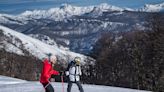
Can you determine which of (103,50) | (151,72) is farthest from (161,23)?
(103,50)

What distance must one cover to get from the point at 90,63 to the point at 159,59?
23564 millimetres

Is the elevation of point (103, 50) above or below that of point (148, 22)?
below

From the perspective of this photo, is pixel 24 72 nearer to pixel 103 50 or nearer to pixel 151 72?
pixel 103 50

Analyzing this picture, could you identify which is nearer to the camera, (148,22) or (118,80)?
(148,22)

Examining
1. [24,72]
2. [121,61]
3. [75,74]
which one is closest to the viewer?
[75,74]

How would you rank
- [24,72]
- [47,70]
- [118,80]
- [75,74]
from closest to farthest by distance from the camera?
[47,70]
[75,74]
[118,80]
[24,72]

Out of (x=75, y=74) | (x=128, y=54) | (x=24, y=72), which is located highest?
(x=75, y=74)

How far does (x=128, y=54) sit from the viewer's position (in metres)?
63.0

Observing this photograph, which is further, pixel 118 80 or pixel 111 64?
pixel 111 64

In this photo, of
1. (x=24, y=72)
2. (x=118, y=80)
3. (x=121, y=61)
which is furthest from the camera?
(x=24, y=72)

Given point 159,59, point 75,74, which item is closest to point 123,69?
point 159,59

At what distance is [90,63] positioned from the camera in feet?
244

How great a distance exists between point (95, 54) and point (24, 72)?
44.9ft

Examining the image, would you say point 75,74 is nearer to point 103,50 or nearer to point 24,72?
point 103,50
